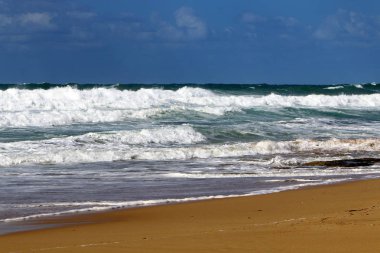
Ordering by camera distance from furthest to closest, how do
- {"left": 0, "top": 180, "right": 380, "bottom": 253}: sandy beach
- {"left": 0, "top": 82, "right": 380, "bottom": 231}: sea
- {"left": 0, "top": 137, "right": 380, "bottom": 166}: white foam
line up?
{"left": 0, "top": 137, "right": 380, "bottom": 166}: white foam < {"left": 0, "top": 82, "right": 380, "bottom": 231}: sea < {"left": 0, "top": 180, "right": 380, "bottom": 253}: sandy beach

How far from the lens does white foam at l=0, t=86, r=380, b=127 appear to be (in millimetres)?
29433

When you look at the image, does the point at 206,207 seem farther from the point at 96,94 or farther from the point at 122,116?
the point at 96,94

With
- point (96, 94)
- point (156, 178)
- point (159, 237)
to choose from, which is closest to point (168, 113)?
point (96, 94)

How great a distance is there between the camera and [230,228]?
26.9 ft

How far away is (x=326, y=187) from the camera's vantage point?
42.7 feet

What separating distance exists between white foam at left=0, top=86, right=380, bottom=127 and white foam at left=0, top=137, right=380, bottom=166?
7234mm

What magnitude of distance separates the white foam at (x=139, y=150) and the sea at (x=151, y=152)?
29mm

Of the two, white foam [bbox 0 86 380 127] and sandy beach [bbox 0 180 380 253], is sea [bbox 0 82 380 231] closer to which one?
white foam [bbox 0 86 380 127]

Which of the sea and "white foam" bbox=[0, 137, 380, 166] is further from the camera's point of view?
"white foam" bbox=[0, 137, 380, 166]

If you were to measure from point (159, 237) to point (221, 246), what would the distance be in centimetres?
99

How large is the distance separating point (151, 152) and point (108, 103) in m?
18.5

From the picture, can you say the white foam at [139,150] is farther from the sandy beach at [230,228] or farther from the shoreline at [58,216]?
the sandy beach at [230,228]

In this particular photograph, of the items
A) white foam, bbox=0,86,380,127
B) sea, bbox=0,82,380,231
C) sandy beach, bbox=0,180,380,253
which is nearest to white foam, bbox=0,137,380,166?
sea, bbox=0,82,380,231

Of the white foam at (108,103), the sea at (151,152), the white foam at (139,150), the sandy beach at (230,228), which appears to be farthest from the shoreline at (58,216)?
the white foam at (108,103)
